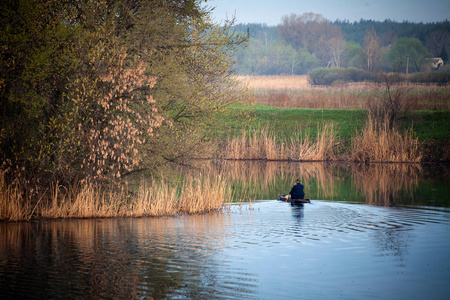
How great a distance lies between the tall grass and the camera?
37406mm

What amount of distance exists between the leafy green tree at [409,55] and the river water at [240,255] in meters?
110

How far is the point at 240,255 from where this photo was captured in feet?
43.3

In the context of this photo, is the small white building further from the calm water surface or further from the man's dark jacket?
the calm water surface

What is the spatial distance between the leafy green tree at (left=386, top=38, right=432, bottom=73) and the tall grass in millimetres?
89895

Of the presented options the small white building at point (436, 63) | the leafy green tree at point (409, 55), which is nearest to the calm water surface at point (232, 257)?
the leafy green tree at point (409, 55)

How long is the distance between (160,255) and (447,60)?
142m

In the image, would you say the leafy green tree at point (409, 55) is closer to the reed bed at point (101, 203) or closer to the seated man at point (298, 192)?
the seated man at point (298, 192)

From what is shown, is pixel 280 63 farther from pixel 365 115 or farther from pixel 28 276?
pixel 28 276

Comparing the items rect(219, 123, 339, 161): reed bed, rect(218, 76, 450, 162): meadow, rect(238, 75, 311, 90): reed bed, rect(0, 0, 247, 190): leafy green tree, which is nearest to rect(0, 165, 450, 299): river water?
rect(0, 0, 247, 190): leafy green tree

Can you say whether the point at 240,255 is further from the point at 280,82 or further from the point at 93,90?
the point at 280,82

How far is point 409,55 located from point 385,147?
9613 centimetres

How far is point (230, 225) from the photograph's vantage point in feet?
57.1

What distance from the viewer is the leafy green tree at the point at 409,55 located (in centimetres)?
12438

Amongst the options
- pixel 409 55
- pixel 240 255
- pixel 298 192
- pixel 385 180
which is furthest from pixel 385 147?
pixel 409 55
